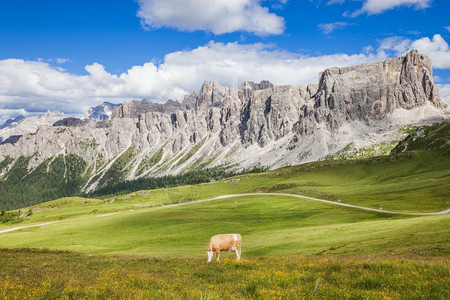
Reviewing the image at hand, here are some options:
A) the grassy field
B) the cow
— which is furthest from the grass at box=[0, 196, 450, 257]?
the cow

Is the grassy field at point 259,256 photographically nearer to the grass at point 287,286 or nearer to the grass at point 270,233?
the grass at point 287,286

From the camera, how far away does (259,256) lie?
39.4 m

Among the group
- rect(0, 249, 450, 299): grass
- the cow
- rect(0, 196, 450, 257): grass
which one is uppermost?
rect(0, 249, 450, 299): grass

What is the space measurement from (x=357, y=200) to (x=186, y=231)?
60.2 meters

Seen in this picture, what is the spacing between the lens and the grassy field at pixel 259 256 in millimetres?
13914

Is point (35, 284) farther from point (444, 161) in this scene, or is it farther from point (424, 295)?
point (444, 161)

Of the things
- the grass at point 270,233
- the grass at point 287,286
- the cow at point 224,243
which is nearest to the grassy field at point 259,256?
the grass at point 287,286

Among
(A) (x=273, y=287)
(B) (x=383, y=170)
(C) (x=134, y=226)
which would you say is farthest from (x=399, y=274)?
(B) (x=383, y=170)

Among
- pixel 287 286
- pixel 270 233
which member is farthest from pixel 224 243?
pixel 270 233

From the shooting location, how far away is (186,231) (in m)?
72.7

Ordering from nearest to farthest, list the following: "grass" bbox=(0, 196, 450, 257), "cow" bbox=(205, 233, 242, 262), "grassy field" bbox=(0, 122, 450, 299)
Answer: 1. "grassy field" bbox=(0, 122, 450, 299)
2. "cow" bbox=(205, 233, 242, 262)
3. "grass" bbox=(0, 196, 450, 257)

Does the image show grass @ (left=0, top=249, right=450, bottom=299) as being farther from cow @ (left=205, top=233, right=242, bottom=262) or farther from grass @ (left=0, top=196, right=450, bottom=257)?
grass @ (left=0, top=196, right=450, bottom=257)

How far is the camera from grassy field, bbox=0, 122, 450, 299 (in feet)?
45.6

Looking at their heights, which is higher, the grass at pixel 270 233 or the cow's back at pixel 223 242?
the cow's back at pixel 223 242
